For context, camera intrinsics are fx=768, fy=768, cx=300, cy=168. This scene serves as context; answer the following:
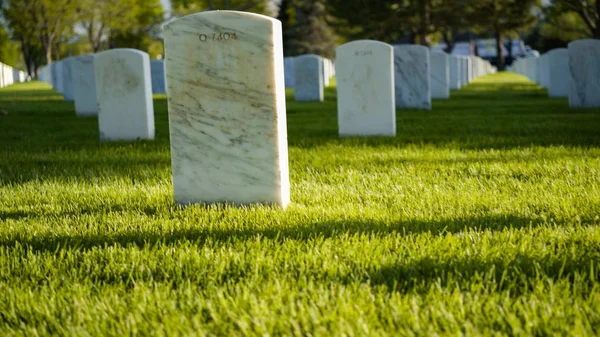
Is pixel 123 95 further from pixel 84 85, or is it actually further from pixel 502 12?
pixel 502 12

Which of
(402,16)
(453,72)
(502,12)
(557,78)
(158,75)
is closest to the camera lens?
(557,78)

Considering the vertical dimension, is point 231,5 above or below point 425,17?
above

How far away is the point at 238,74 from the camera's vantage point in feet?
15.5

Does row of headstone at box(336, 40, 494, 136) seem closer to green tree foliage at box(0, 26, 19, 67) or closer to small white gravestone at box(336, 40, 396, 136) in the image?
small white gravestone at box(336, 40, 396, 136)

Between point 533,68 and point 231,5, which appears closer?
point 533,68

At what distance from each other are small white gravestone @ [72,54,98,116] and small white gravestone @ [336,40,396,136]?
627 centimetres

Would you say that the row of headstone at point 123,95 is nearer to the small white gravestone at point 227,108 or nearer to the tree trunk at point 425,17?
the small white gravestone at point 227,108

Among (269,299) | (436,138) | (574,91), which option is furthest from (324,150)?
(574,91)

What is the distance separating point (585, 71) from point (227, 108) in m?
9.66

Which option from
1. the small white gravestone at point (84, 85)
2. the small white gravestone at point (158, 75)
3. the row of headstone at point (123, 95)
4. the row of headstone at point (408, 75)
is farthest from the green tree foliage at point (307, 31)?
the row of headstone at point (123, 95)

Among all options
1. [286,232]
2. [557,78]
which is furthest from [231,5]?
[286,232]

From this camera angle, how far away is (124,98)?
368 inches

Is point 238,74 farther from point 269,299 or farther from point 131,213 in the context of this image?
point 269,299

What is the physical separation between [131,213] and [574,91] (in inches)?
408
